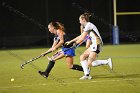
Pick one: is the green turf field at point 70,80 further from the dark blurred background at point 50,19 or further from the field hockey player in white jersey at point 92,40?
the dark blurred background at point 50,19

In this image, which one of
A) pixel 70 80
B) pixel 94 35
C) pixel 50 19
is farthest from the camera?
pixel 50 19

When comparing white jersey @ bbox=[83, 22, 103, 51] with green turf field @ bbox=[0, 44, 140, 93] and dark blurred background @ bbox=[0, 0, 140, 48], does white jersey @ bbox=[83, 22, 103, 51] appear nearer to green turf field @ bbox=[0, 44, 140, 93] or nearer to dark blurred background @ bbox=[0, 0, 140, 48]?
green turf field @ bbox=[0, 44, 140, 93]

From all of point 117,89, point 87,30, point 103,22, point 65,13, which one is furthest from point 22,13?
point 117,89

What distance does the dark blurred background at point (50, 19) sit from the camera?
23.2 metres

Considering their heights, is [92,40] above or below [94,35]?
below

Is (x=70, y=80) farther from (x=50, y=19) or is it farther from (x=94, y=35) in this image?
(x=50, y=19)

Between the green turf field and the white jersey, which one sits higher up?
the white jersey

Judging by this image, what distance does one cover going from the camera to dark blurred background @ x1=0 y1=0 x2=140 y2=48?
23172 mm

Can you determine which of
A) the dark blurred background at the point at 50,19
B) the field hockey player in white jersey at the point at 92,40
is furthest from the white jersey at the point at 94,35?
the dark blurred background at the point at 50,19

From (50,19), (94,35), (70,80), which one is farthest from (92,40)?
(50,19)

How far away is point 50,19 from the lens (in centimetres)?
2364

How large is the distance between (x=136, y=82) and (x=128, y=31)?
47.2 ft

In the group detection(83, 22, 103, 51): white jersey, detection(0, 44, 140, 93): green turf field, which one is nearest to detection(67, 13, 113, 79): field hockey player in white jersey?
detection(83, 22, 103, 51): white jersey

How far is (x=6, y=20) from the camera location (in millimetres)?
23188
